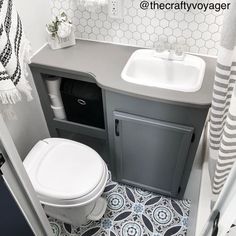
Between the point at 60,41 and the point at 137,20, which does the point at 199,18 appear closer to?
the point at 137,20

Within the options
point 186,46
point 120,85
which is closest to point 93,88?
point 120,85

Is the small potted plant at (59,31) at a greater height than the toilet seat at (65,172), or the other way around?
the small potted plant at (59,31)

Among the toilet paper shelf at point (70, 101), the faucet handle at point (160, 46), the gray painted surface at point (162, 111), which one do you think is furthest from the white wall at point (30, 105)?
the faucet handle at point (160, 46)

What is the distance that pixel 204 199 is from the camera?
1176 millimetres

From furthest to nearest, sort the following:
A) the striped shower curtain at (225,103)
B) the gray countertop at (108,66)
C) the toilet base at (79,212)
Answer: the toilet base at (79,212), the gray countertop at (108,66), the striped shower curtain at (225,103)

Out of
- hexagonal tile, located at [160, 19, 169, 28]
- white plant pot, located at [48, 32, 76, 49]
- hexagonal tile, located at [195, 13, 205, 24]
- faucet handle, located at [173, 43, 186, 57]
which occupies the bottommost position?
faucet handle, located at [173, 43, 186, 57]

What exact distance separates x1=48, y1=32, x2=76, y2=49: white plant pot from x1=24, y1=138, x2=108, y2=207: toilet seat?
0.55m

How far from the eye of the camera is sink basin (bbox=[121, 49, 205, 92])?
4.39 ft

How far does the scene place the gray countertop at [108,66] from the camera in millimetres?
1124

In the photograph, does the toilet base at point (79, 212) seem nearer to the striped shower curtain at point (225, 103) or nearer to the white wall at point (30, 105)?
the white wall at point (30, 105)

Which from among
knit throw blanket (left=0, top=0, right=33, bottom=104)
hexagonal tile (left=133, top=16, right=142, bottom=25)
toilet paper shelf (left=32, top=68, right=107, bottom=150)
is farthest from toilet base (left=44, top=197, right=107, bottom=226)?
hexagonal tile (left=133, top=16, right=142, bottom=25)

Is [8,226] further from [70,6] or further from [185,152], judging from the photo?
[70,6]

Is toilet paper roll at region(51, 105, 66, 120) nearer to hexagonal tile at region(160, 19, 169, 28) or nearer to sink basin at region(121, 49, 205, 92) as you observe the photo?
sink basin at region(121, 49, 205, 92)

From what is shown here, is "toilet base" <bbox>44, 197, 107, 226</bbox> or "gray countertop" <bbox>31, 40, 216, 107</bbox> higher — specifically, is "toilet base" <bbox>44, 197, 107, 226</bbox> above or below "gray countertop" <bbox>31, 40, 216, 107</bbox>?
below
